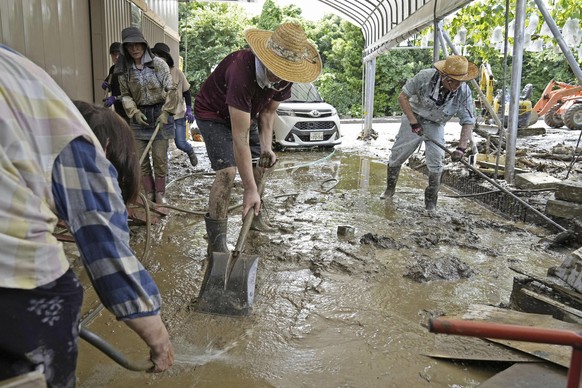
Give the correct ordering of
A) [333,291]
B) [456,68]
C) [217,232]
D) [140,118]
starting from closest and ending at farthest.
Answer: [333,291]
[217,232]
[140,118]
[456,68]

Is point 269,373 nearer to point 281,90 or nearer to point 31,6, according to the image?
point 281,90

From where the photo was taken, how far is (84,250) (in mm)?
1034

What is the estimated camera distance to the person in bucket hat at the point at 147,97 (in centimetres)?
458

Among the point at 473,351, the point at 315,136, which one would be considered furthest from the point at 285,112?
the point at 473,351

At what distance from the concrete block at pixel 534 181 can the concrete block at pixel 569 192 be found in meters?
0.85

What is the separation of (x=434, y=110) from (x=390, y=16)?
5875 mm

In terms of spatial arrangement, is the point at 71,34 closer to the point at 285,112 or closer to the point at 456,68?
the point at 456,68

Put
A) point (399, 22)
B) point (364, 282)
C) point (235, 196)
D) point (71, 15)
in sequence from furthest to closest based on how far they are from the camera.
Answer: point (399, 22) < point (235, 196) < point (71, 15) < point (364, 282)

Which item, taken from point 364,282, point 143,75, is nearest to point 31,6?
point 143,75

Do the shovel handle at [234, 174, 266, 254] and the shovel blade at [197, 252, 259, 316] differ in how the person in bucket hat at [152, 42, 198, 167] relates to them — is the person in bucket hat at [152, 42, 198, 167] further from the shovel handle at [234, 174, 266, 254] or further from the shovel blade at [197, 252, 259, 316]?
the shovel blade at [197, 252, 259, 316]

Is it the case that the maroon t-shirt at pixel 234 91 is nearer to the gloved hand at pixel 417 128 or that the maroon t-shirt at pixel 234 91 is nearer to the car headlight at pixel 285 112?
the gloved hand at pixel 417 128

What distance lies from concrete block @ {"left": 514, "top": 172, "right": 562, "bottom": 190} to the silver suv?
5.03 m

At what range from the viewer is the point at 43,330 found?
995mm

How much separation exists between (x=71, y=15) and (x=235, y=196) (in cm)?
285
